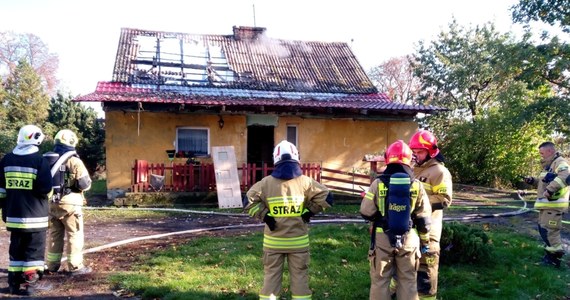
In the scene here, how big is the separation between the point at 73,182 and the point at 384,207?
159 inches

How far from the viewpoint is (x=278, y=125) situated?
14.1 metres

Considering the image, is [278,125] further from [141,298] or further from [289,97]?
[141,298]

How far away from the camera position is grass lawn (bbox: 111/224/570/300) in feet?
16.5

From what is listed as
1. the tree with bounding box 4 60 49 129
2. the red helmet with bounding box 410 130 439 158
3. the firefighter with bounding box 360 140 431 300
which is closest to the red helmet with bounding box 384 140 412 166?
the firefighter with bounding box 360 140 431 300

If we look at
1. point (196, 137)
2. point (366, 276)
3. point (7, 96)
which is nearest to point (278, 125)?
point (196, 137)

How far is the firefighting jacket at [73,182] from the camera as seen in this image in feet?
18.2

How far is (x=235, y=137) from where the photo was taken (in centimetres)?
1384

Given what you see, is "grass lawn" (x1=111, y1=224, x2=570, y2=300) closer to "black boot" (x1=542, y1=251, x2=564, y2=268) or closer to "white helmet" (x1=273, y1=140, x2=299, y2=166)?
"black boot" (x1=542, y1=251, x2=564, y2=268)

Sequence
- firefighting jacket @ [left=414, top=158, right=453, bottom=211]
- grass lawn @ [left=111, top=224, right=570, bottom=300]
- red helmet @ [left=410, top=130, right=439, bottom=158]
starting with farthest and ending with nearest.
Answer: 1. grass lawn @ [left=111, top=224, right=570, bottom=300]
2. red helmet @ [left=410, top=130, right=439, bottom=158]
3. firefighting jacket @ [left=414, top=158, right=453, bottom=211]

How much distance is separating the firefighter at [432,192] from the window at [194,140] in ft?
32.3

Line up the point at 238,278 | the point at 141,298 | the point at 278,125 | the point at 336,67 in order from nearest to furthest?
the point at 141,298 → the point at 238,278 → the point at 278,125 → the point at 336,67

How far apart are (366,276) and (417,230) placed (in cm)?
155

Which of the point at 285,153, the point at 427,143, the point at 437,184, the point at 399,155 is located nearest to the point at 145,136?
the point at 285,153

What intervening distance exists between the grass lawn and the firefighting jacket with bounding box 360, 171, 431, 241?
1.31 metres
